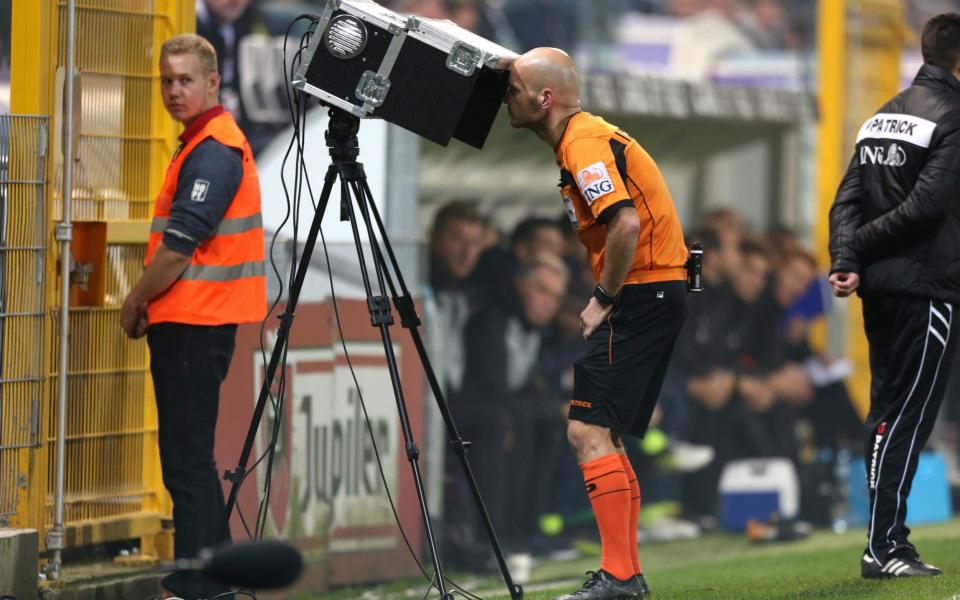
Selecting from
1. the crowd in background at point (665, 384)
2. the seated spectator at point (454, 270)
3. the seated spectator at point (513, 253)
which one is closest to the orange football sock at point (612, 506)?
the crowd in background at point (665, 384)

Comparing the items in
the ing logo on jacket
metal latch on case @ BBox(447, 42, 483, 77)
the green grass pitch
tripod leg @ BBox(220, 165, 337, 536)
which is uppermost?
metal latch on case @ BBox(447, 42, 483, 77)

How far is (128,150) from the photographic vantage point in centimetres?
773

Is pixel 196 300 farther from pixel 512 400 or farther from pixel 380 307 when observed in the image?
pixel 512 400

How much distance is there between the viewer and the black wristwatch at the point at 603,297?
618 cm

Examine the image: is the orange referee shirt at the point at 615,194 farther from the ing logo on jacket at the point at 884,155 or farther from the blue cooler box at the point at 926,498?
the blue cooler box at the point at 926,498

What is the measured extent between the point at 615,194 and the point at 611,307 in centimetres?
43

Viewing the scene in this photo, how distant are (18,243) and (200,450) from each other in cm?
112

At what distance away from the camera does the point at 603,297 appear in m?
6.20

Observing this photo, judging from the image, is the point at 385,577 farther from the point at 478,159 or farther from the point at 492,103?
the point at 478,159

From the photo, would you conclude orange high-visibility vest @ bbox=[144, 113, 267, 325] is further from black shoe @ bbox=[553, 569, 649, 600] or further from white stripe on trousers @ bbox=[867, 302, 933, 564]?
white stripe on trousers @ bbox=[867, 302, 933, 564]

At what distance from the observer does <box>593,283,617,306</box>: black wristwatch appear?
6.18m

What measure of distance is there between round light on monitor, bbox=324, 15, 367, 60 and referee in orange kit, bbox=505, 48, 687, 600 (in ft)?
1.75

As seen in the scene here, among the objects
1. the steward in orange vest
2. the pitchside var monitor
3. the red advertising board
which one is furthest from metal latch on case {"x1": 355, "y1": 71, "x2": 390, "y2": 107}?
the red advertising board

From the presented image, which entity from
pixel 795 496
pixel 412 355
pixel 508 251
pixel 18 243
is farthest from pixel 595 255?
pixel 795 496
